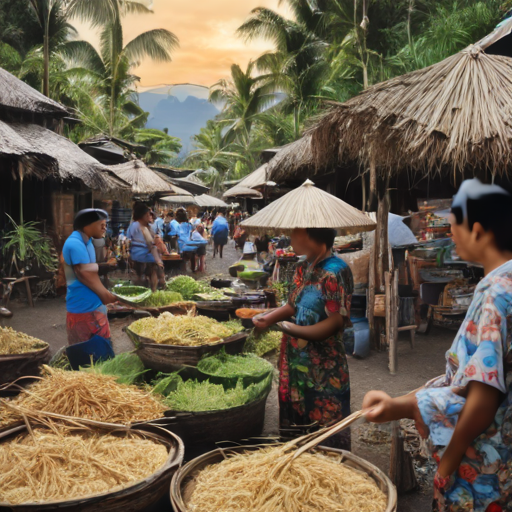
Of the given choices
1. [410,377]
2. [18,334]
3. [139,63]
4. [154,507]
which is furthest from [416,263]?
[139,63]

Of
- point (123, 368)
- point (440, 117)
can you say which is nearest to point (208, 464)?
point (123, 368)

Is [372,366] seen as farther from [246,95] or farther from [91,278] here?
[246,95]

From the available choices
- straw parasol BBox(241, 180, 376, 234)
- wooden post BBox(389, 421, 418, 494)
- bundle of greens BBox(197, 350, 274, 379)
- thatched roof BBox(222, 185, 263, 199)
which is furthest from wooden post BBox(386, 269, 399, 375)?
thatched roof BBox(222, 185, 263, 199)

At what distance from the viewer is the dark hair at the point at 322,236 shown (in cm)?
287

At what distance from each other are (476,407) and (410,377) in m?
4.48

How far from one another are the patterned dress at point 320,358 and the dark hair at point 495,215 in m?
1.34

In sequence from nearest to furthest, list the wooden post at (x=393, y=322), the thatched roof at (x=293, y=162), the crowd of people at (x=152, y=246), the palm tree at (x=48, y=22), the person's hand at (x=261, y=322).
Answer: the person's hand at (x=261, y=322) → the wooden post at (x=393, y=322) → the thatched roof at (x=293, y=162) → the crowd of people at (x=152, y=246) → the palm tree at (x=48, y=22)

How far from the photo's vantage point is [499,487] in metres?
1.44

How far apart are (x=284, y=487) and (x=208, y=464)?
48 cm

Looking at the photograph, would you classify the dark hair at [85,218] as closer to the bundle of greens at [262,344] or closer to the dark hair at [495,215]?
the bundle of greens at [262,344]

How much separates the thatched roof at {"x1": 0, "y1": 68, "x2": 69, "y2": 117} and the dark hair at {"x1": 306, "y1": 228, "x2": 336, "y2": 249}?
370 inches

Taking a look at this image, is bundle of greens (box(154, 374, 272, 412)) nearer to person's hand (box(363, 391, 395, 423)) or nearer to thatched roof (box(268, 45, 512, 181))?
person's hand (box(363, 391, 395, 423))

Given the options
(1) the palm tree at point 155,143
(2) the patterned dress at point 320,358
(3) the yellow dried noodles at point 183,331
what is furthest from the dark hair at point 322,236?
(1) the palm tree at point 155,143

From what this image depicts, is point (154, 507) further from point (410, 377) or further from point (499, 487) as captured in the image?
point (410, 377)
